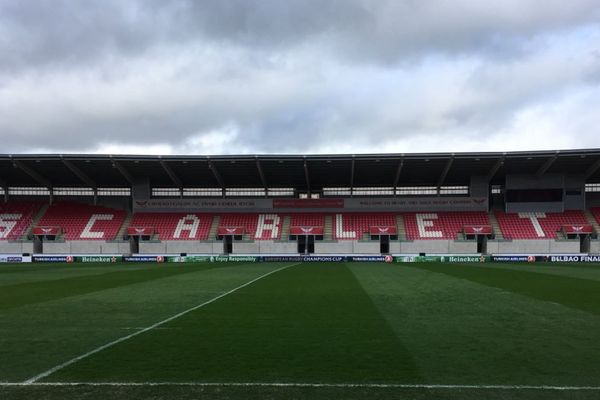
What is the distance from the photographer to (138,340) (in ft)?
29.1

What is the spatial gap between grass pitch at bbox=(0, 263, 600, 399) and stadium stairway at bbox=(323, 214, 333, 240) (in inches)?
1531

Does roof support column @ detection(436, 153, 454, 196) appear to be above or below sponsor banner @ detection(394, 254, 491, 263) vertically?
above

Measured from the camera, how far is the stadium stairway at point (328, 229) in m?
54.5

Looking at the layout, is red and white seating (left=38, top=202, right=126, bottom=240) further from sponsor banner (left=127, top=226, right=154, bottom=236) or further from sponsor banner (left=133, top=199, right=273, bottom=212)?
sponsor banner (left=133, top=199, right=273, bottom=212)

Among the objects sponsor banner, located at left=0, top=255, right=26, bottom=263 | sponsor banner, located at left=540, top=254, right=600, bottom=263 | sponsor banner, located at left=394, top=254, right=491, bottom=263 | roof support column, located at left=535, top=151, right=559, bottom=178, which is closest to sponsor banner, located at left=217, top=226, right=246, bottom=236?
sponsor banner, located at left=394, top=254, right=491, bottom=263

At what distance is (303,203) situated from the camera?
195ft

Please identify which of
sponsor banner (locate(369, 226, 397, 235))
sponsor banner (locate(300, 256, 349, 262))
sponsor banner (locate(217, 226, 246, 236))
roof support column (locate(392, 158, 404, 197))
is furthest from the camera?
sponsor banner (locate(217, 226, 246, 236))

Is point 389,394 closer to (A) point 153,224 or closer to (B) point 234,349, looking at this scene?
(B) point 234,349

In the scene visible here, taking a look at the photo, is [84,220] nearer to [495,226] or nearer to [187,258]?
[187,258]

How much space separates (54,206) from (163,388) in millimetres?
60173

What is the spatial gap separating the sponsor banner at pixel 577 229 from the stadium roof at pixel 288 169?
625 cm

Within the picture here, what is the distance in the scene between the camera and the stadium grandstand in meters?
51.3

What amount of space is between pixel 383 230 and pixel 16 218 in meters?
44.3

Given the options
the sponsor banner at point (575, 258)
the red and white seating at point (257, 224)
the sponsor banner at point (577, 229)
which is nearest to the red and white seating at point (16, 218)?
the red and white seating at point (257, 224)
